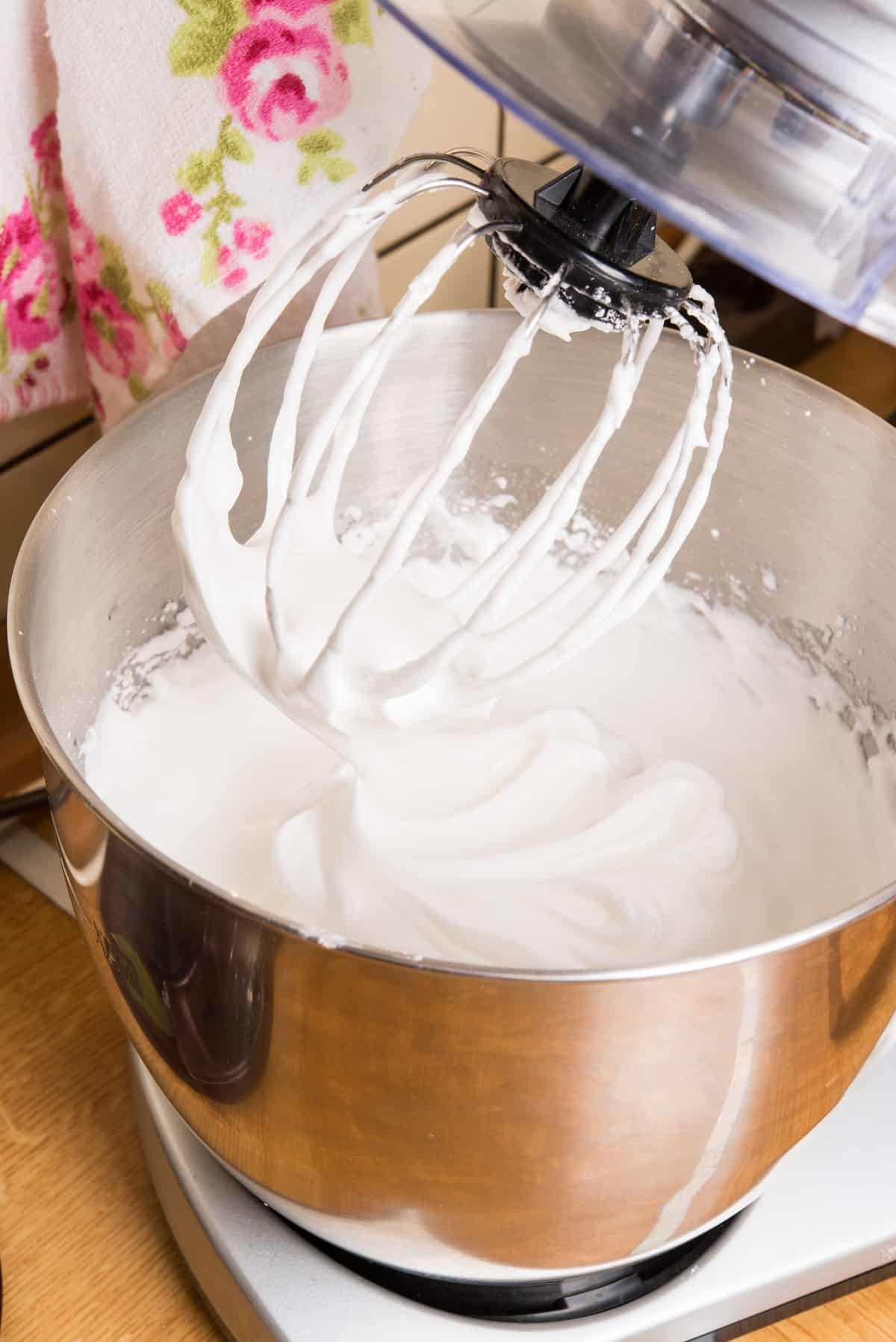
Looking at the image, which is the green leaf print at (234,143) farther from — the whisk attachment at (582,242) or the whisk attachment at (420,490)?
the whisk attachment at (582,242)

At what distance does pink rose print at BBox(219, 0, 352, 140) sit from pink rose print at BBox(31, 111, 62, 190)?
73 mm

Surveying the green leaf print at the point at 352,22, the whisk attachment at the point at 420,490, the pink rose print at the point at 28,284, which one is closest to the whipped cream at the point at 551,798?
the whisk attachment at the point at 420,490

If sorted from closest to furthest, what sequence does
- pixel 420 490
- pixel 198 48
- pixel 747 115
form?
pixel 747 115
pixel 420 490
pixel 198 48

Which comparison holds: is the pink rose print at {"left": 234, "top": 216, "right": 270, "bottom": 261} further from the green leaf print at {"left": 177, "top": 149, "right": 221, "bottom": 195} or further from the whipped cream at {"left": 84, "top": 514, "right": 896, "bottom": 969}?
the whipped cream at {"left": 84, "top": 514, "right": 896, "bottom": 969}

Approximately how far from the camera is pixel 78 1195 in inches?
22.2

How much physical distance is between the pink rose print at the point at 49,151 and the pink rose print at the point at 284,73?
73 millimetres

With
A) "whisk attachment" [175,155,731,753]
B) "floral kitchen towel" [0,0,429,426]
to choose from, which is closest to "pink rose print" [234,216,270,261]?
"floral kitchen towel" [0,0,429,426]

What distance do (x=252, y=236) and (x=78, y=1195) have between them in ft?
1.32

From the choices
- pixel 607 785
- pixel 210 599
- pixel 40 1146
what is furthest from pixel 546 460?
pixel 40 1146

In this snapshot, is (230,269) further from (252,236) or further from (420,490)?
(420,490)

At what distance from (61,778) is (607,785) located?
1.01ft

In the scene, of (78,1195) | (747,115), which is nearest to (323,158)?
(747,115)

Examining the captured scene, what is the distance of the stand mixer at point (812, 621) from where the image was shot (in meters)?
0.31

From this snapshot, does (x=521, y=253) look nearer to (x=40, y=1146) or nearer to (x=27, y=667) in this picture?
(x=27, y=667)
